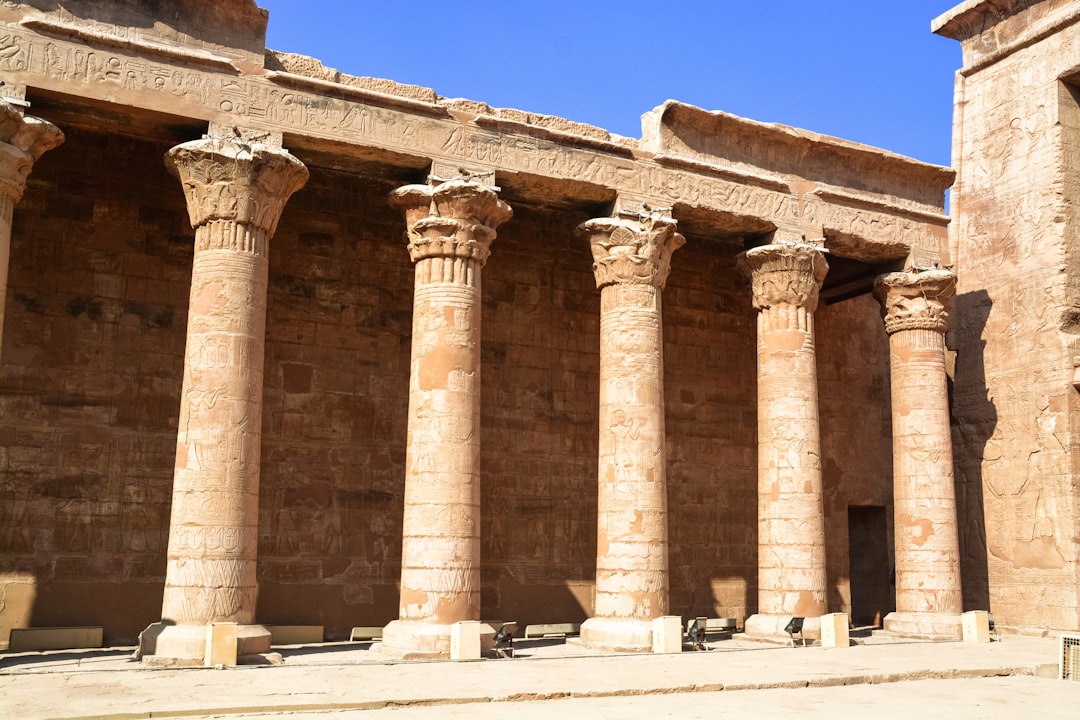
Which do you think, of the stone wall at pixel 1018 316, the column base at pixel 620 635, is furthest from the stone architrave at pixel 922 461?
the column base at pixel 620 635

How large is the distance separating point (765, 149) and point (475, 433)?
6841 mm

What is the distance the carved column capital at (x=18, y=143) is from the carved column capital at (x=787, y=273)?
9.77 meters

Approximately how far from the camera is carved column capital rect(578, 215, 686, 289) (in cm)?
1517

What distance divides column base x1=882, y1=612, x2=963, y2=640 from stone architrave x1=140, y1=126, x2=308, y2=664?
9.51 metres

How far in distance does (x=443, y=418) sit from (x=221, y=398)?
2.63 m

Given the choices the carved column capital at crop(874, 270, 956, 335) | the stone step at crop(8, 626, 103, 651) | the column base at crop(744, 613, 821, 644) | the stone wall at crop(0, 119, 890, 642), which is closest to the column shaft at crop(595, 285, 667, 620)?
the column base at crop(744, 613, 821, 644)

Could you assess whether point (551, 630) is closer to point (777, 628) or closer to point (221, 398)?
point (777, 628)

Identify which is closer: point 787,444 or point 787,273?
point 787,444

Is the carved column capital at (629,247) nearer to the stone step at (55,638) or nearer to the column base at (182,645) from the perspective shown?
the column base at (182,645)

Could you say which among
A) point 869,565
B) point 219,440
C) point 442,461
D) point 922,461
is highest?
point 922,461

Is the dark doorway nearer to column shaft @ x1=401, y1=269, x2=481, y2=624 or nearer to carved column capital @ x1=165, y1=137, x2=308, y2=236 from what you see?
column shaft @ x1=401, y1=269, x2=481, y2=624

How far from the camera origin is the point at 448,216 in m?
14.0

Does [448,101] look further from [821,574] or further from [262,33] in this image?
[821,574]

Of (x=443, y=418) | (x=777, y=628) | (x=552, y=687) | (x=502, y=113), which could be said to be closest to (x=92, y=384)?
(x=443, y=418)
